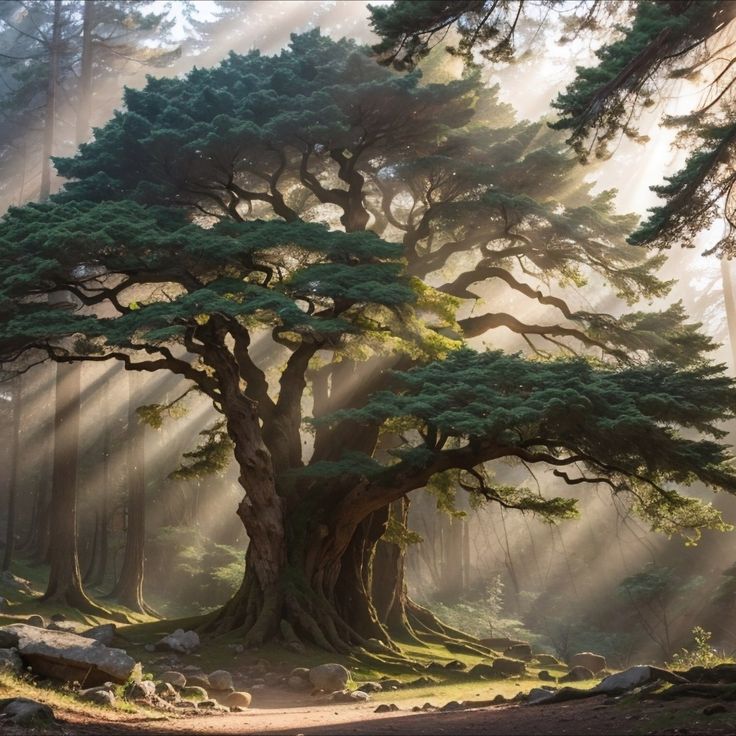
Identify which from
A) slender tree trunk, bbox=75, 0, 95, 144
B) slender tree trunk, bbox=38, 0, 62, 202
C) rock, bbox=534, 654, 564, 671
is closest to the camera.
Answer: rock, bbox=534, 654, 564, 671

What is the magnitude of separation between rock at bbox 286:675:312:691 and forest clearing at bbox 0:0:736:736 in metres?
0.03

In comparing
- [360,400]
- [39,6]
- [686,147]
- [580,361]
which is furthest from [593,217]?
[39,6]

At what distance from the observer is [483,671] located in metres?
14.4

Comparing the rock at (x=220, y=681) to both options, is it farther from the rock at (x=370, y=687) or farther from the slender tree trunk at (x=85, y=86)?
the slender tree trunk at (x=85, y=86)

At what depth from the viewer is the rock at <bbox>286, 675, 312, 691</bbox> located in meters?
11.8

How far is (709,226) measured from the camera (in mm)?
8406

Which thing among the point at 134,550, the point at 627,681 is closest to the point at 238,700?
the point at 627,681

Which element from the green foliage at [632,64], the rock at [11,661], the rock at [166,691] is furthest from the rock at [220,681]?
the green foliage at [632,64]

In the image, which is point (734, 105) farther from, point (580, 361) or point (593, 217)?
point (593, 217)

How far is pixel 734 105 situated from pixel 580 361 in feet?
14.8

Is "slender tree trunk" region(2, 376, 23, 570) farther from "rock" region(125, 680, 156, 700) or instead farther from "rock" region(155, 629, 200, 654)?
"rock" region(125, 680, 156, 700)

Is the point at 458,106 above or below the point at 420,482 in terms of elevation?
above

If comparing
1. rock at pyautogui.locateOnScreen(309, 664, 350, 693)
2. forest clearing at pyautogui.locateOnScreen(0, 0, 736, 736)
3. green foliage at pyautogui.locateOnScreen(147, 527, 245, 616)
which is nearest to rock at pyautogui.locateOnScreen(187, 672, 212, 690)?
forest clearing at pyautogui.locateOnScreen(0, 0, 736, 736)

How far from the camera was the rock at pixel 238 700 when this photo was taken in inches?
404
